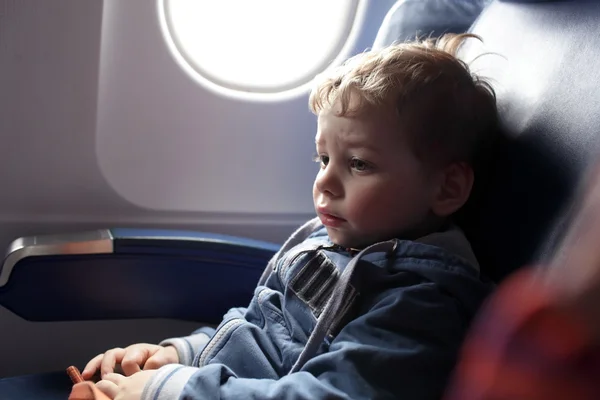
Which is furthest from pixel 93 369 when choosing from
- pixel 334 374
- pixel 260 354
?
pixel 334 374

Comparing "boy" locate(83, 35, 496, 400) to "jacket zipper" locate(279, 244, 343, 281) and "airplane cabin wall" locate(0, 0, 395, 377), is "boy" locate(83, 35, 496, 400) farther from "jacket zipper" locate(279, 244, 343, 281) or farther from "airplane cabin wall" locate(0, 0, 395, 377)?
"airplane cabin wall" locate(0, 0, 395, 377)

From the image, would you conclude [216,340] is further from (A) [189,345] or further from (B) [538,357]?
(B) [538,357]

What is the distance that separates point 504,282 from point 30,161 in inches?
38.0

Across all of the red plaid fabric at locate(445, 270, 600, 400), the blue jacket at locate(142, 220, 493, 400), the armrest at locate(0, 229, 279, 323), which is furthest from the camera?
the armrest at locate(0, 229, 279, 323)

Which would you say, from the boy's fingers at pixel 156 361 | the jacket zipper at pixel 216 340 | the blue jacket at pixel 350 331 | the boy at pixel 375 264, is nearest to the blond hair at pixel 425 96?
the boy at pixel 375 264

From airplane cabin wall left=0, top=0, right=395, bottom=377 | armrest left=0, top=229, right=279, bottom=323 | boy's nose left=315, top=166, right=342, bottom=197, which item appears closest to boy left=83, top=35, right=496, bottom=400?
boy's nose left=315, top=166, right=342, bottom=197

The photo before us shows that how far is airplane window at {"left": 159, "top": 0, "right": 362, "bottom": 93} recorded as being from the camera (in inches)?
59.4

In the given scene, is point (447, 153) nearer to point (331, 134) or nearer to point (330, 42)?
point (331, 134)

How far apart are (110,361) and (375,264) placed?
481 mm

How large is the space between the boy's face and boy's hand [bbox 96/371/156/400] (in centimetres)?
34

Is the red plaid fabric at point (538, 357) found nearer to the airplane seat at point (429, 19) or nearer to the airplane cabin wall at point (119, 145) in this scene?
the airplane seat at point (429, 19)

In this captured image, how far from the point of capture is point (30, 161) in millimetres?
1396

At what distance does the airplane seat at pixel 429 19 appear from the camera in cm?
126

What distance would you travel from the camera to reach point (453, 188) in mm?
1003
